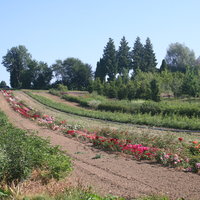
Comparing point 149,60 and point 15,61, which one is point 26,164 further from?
point 15,61

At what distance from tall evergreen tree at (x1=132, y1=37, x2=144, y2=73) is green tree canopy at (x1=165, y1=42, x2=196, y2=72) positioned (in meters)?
10.6

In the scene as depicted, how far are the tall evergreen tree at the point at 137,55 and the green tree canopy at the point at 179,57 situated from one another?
1056cm

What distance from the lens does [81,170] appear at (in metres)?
7.54

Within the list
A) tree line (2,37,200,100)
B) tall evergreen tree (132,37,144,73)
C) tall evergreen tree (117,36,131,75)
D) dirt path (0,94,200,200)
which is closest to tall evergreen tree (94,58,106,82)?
tree line (2,37,200,100)

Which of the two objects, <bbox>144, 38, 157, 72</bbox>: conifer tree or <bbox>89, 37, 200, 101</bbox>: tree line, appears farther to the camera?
<bbox>144, 38, 157, 72</bbox>: conifer tree

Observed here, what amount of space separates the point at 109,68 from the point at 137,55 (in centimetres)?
901

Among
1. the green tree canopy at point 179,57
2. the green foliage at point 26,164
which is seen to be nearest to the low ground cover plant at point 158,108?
the green foliage at point 26,164

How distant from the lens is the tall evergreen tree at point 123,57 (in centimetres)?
7338

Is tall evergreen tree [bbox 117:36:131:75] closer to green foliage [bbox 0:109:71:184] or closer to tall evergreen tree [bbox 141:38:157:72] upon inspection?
tall evergreen tree [bbox 141:38:157:72]

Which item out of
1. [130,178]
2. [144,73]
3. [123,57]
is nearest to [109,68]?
[123,57]

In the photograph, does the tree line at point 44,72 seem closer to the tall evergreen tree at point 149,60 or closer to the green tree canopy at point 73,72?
the green tree canopy at point 73,72

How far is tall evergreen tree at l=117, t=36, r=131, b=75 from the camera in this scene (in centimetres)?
7338

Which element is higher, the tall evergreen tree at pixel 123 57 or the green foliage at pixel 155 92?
the tall evergreen tree at pixel 123 57

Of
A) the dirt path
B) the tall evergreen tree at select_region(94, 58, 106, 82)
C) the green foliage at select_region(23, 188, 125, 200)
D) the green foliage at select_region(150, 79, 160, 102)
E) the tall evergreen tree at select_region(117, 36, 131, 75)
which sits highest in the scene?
the tall evergreen tree at select_region(117, 36, 131, 75)
